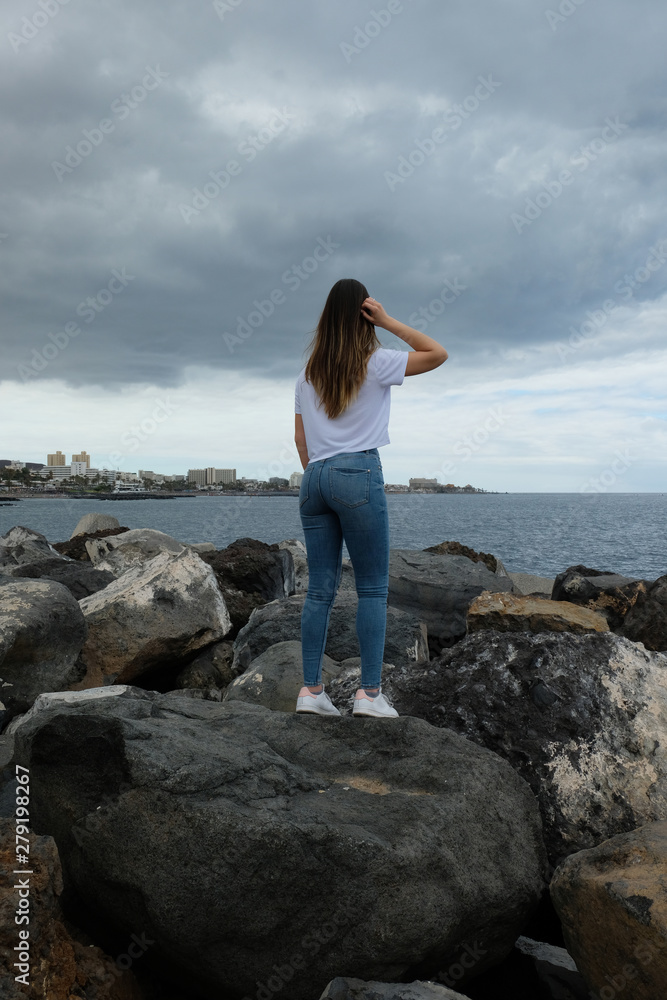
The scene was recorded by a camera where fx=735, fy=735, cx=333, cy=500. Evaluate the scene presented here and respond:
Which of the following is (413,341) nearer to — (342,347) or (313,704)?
(342,347)

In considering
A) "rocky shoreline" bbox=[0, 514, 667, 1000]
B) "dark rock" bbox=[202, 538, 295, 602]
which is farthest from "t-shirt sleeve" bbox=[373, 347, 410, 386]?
"dark rock" bbox=[202, 538, 295, 602]

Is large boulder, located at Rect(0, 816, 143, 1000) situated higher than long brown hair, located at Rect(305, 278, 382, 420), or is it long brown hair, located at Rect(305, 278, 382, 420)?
long brown hair, located at Rect(305, 278, 382, 420)

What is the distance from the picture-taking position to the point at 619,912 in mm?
2895

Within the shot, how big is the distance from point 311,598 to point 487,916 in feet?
6.08

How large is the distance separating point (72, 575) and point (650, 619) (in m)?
7.50

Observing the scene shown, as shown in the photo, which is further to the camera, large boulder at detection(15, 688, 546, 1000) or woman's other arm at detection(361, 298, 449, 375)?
woman's other arm at detection(361, 298, 449, 375)

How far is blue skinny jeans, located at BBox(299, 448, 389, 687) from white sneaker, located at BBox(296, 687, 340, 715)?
0.08m

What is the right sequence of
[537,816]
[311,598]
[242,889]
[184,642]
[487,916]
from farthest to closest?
[184,642] < [311,598] < [537,816] < [487,916] < [242,889]

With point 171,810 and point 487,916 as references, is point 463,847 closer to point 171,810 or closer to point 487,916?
point 487,916

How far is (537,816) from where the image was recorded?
374cm

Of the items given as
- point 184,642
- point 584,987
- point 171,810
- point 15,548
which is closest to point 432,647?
point 184,642

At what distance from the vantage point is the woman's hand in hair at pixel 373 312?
168 inches

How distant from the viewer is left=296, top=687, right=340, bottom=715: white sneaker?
441 cm

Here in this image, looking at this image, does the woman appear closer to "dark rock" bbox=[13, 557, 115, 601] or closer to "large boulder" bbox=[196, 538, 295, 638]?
"large boulder" bbox=[196, 538, 295, 638]
